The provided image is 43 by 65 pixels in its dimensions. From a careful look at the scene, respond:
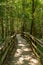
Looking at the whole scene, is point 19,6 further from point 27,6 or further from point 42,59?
point 42,59

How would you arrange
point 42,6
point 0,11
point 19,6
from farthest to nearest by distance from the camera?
point 19,6, point 42,6, point 0,11

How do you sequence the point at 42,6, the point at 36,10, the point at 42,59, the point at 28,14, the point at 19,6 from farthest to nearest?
the point at 19,6
the point at 28,14
the point at 42,6
the point at 36,10
the point at 42,59

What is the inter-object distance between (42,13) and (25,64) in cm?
1770

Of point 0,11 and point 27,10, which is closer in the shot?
point 0,11

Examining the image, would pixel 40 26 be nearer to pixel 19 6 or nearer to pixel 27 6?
pixel 27 6

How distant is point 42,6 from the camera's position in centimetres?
2428

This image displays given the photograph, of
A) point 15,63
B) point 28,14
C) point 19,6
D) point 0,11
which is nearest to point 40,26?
point 28,14

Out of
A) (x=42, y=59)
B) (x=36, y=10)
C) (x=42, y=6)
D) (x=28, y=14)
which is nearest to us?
(x=42, y=59)

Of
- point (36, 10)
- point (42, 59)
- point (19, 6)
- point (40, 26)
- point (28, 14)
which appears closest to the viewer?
point (42, 59)

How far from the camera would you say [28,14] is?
87.1 ft

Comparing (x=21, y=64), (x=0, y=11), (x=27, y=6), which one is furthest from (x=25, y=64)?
(x=27, y=6)

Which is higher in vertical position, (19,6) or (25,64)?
(19,6)

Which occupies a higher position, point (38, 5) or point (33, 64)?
point (38, 5)

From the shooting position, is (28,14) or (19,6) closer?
(28,14)
